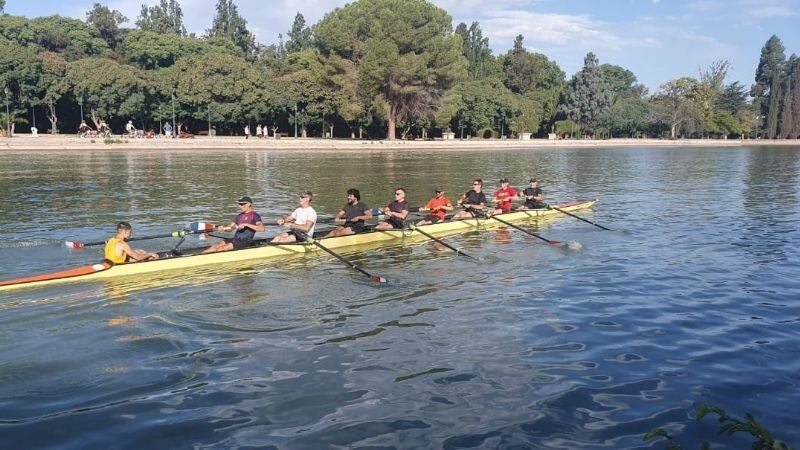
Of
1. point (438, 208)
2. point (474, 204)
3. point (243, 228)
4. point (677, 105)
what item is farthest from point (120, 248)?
point (677, 105)

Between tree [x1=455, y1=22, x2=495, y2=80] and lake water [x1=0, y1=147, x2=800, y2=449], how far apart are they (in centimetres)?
9599

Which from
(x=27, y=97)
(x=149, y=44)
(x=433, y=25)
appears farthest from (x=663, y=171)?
(x=149, y=44)

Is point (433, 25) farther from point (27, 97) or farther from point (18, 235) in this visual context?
point (18, 235)

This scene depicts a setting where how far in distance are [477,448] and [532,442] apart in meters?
0.59

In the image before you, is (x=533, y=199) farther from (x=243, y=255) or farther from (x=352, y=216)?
(x=243, y=255)

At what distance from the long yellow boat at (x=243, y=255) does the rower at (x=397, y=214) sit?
209 mm

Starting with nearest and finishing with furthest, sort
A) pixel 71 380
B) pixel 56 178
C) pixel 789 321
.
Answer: pixel 71 380, pixel 789 321, pixel 56 178

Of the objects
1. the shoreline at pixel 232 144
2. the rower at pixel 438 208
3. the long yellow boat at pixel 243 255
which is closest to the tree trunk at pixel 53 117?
the shoreline at pixel 232 144

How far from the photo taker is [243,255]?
13.9 metres

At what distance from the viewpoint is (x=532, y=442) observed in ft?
21.6

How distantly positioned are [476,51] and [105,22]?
201 ft

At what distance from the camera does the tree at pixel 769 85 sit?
117438 mm

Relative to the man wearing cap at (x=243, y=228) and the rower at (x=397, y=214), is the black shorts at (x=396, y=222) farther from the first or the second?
the man wearing cap at (x=243, y=228)

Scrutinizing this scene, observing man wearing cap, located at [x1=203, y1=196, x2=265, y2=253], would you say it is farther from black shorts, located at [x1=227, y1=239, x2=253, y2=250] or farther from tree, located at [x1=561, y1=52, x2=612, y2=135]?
tree, located at [x1=561, y1=52, x2=612, y2=135]
